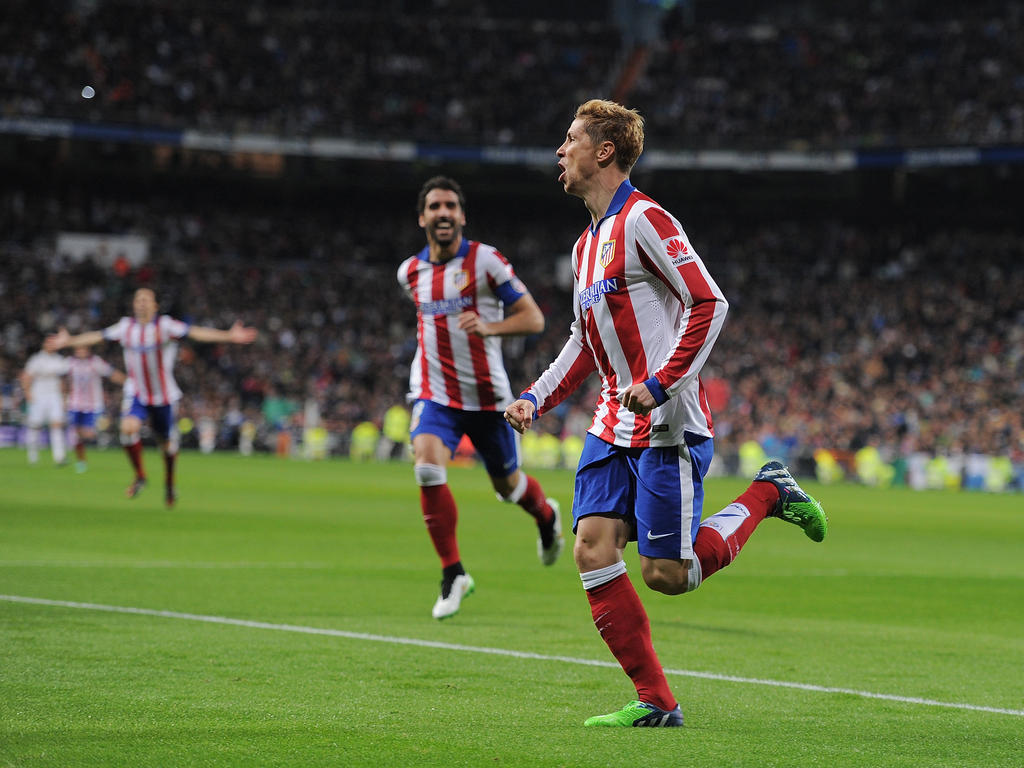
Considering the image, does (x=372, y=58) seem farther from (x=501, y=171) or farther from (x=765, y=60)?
(x=765, y=60)

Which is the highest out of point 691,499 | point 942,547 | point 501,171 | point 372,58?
point 372,58

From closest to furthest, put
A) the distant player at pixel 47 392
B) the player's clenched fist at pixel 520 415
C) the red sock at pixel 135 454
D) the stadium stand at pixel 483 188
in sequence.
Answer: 1. the player's clenched fist at pixel 520 415
2. the red sock at pixel 135 454
3. the distant player at pixel 47 392
4. the stadium stand at pixel 483 188

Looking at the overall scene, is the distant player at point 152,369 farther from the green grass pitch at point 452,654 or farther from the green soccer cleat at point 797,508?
the green soccer cleat at point 797,508

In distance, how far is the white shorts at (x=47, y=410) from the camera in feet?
89.0

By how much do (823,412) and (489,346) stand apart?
31.1 meters

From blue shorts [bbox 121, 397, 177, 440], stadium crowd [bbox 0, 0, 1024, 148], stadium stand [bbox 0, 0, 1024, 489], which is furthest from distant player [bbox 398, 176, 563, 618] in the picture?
stadium crowd [bbox 0, 0, 1024, 148]

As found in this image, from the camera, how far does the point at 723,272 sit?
48062 millimetres

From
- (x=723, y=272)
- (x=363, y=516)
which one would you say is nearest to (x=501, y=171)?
(x=723, y=272)

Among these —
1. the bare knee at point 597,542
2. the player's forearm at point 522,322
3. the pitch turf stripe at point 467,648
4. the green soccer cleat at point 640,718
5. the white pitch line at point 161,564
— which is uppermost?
the player's forearm at point 522,322

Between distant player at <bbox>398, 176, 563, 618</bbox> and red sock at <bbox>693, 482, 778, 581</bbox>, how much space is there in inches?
132

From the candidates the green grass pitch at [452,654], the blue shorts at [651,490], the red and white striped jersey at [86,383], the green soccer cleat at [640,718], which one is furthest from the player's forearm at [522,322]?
the red and white striped jersey at [86,383]

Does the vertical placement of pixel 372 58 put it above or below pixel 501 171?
above

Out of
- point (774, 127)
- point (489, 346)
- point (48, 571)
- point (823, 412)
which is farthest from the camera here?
point (774, 127)

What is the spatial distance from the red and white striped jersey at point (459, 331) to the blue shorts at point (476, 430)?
0.06m
